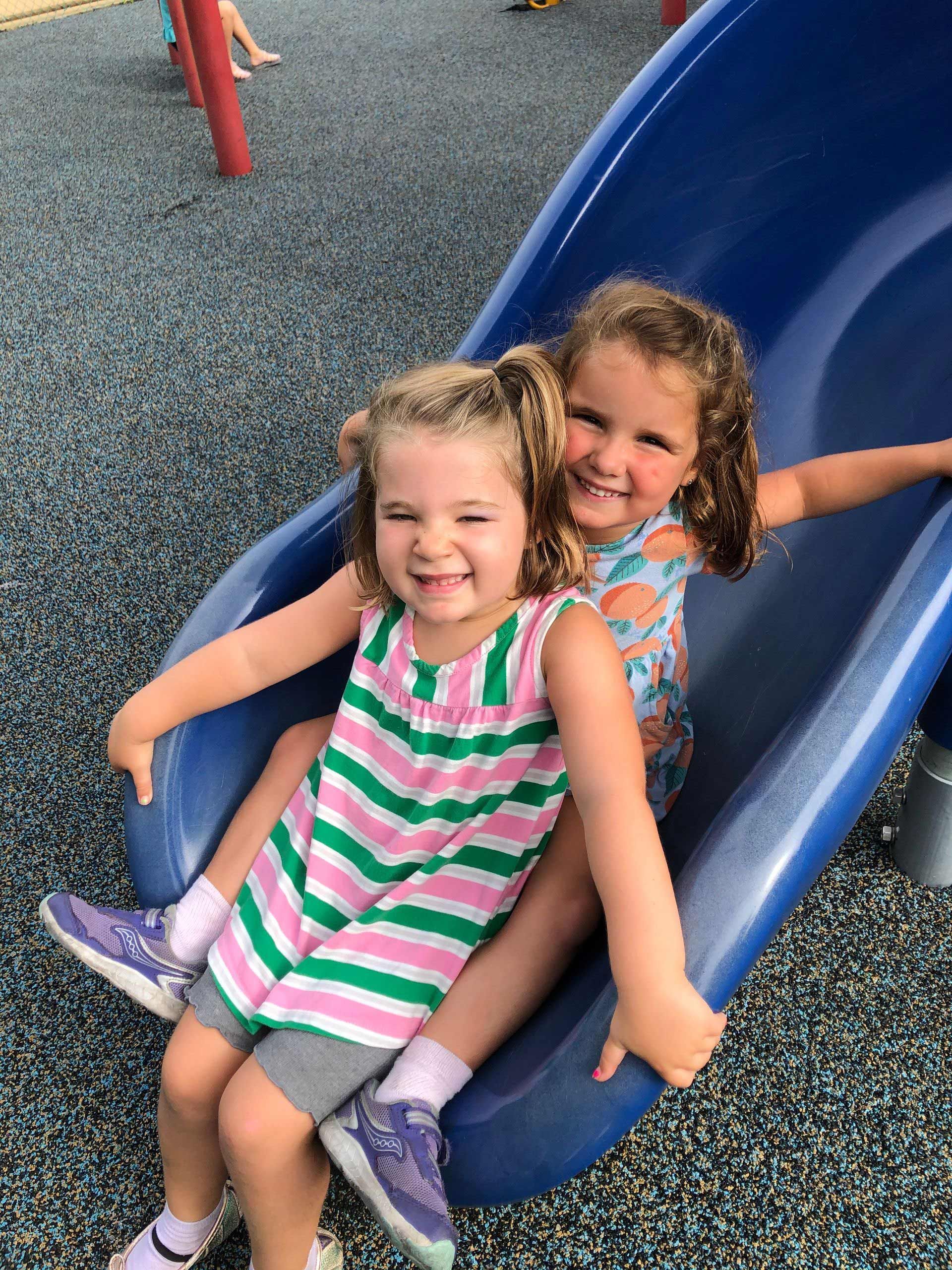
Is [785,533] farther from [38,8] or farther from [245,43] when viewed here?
[38,8]

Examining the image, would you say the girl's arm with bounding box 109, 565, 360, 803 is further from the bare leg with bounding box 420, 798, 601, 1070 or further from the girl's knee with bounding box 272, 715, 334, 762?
the bare leg with bounding box 420, 798, 601, 1070

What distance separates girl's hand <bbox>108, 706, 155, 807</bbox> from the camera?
953 mm

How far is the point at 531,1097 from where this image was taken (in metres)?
0.73

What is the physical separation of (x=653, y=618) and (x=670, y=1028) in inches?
17.5

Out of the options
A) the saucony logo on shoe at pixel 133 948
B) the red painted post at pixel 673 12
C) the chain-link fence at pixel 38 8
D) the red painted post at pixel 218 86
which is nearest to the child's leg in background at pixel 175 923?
the saucony logo on shoe at pixel 133 948

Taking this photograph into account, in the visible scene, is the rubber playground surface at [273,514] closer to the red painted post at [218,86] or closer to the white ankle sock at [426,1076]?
the red painted post at [218,86]

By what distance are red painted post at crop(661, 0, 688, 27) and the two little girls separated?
3.44m

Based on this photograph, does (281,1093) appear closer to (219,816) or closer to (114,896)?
(219,816)

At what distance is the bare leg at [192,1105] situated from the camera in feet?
2.73

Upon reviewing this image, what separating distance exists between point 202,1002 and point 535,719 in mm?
348

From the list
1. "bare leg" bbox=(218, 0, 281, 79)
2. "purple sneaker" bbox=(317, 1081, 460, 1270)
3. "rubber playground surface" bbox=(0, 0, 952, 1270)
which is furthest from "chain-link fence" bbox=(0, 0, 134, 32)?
"purple sneaker" bbox=(317, 1081, 460, 1270)

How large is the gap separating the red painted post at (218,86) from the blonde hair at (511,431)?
230 cm

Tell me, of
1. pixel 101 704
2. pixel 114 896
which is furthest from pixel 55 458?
pixel 114 896

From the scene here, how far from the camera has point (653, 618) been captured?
1.04m
